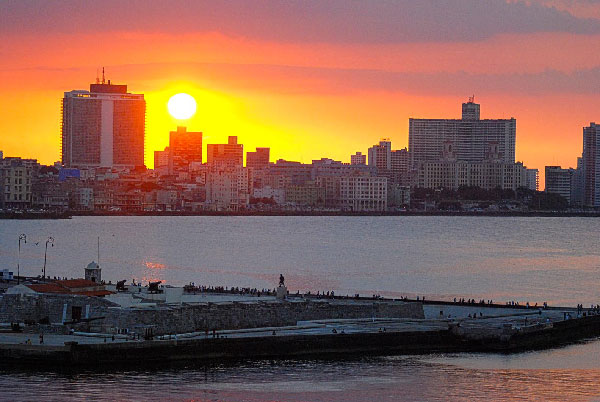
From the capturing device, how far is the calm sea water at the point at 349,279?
111 ft

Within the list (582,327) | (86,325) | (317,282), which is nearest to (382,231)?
(317,282)

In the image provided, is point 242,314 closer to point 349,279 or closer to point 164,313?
point 164,313

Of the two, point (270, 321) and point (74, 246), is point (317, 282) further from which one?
point (74, 246)

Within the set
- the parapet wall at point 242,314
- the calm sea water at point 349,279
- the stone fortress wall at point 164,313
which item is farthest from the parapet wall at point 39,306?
the calm sea water at point 349,279

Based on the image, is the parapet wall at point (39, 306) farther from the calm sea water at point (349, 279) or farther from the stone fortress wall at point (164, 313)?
the calm sea water at point (349, 279)

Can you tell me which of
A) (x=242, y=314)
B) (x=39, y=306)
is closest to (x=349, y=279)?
(x=242, y=314)

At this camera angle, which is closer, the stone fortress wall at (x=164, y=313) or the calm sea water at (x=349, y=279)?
the calm sea water at (x=349, y=279)

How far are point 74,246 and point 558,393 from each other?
251ft

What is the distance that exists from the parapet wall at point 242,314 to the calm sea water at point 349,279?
230 cm

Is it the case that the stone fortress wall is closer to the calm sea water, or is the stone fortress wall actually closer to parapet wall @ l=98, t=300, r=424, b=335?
parapet wall @ l=98, t=300, r=424, b=335

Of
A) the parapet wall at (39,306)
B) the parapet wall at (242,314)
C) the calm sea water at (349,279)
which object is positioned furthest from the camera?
the parapet wall at (39,306)

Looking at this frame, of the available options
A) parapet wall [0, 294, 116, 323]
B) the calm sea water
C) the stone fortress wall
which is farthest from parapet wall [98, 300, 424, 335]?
the calm sea water

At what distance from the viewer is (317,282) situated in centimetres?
7181

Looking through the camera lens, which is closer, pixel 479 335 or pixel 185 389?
pixel 185 389
